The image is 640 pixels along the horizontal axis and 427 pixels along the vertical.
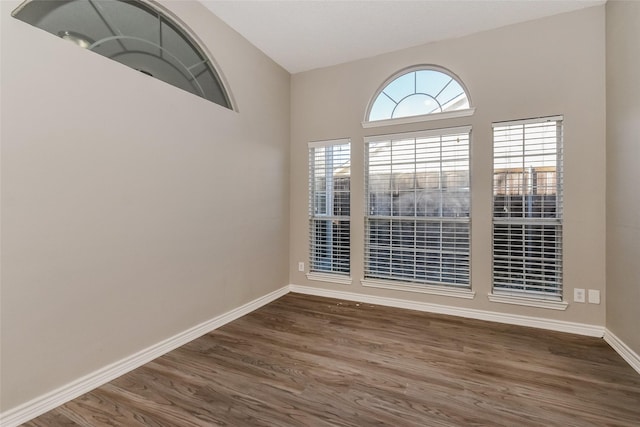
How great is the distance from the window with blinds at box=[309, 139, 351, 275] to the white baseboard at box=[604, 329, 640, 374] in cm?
247

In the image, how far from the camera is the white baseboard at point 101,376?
1.52 metres

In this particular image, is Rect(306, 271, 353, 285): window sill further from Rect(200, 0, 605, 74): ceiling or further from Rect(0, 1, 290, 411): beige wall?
Rect(200, 0, 605, 74): ceiling

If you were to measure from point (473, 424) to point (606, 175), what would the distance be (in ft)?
8.10

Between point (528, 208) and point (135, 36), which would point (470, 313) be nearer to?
point (528, 208)

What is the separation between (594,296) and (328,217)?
2.76m

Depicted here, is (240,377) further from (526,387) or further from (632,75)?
(632,75)

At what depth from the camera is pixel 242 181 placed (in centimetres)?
307

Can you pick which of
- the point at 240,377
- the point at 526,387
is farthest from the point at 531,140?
the point at 240,377

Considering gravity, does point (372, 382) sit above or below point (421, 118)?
below

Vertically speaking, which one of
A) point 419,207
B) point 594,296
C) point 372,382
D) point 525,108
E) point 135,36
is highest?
point 135,36

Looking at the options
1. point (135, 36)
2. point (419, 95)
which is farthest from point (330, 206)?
point (135, 36)

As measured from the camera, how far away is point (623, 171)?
225 cm

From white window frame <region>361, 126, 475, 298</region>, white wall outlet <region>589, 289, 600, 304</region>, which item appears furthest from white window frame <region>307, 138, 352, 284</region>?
white wall outlet <region>589, 289, 600, 304</region>

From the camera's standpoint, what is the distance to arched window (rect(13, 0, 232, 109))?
68.1 inches
